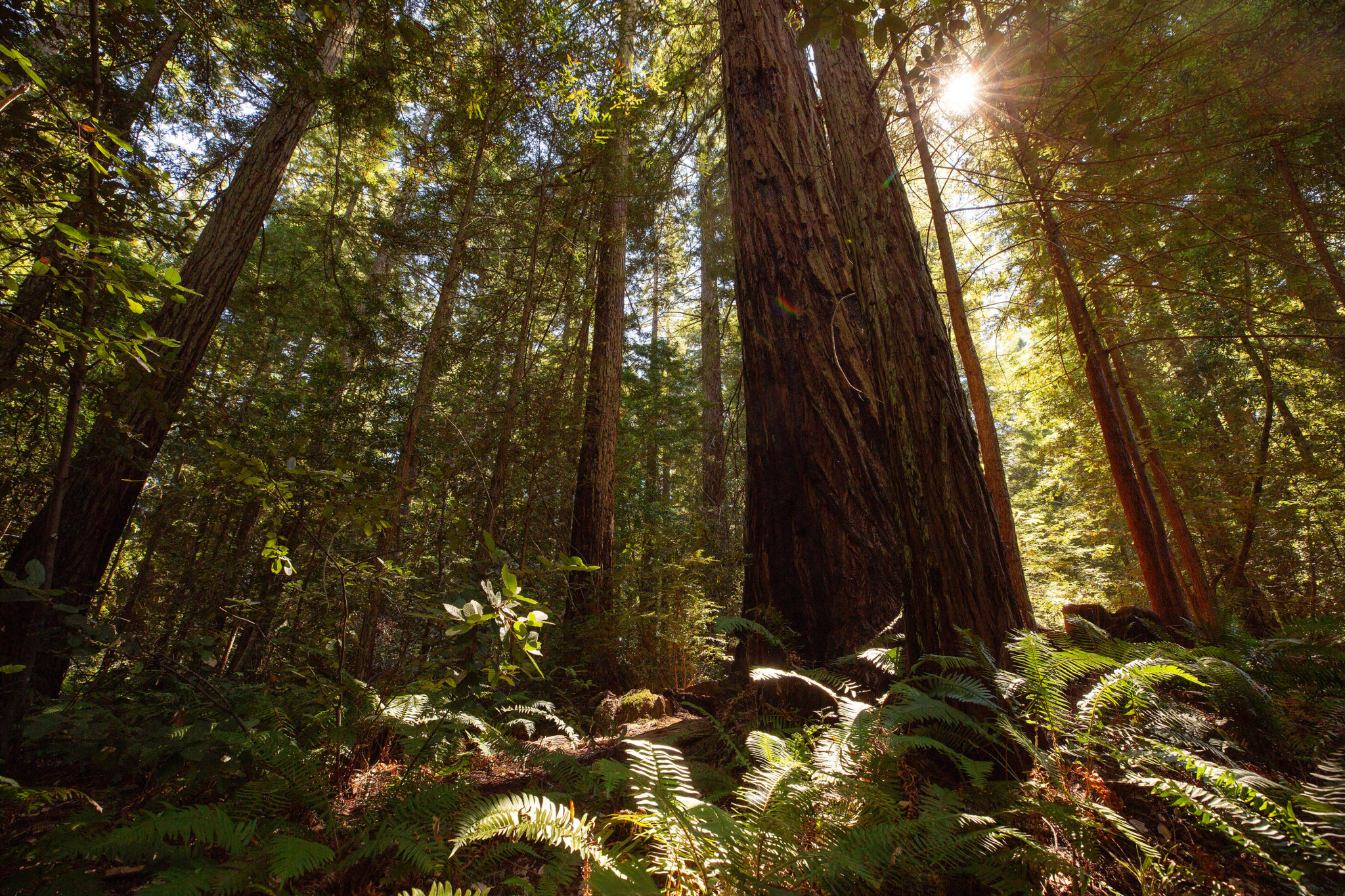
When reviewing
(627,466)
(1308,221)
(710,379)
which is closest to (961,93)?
(627,466)

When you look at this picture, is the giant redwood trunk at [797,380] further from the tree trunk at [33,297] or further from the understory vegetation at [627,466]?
the tree trunk at [33,297]

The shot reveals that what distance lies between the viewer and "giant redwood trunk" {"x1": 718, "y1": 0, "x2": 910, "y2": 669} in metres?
3.10

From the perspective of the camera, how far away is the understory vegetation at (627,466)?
1.55 m

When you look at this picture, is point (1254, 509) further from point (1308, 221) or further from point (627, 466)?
point (627, 466)

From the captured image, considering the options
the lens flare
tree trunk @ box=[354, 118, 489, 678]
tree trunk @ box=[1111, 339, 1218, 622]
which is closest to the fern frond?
tree trunk @ box=[354, 118, 489, 678]

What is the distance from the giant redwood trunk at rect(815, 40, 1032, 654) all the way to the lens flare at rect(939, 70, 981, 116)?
74 cm

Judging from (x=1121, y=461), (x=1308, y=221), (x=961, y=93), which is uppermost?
(x=1308, y=221)

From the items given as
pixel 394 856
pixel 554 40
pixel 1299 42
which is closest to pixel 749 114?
pixel 554 40

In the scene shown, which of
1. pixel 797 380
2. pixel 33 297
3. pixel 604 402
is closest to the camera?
pixel 33 297

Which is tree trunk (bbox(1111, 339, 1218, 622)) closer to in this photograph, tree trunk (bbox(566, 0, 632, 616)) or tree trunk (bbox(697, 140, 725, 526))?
tree trunk (bbox(697, 140, 725, 526))

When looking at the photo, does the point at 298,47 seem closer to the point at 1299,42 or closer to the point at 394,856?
the point at 394,856

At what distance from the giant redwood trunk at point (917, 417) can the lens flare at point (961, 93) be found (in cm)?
74

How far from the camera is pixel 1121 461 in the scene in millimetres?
5469

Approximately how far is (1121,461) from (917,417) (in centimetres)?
503
